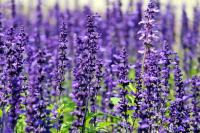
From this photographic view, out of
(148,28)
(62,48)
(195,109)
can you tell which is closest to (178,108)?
(195,109)

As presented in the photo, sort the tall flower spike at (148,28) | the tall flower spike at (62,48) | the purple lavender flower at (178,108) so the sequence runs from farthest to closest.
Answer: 1. the tall flower spike at (148,28)
2. the tall flower spike at (62,48)
3. the purple lavender flower at (178,108)

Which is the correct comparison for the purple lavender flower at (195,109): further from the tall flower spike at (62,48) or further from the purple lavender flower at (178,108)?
the tall flower spike at (62,48)

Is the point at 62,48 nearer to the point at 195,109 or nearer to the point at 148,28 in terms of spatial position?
the point at 148,28

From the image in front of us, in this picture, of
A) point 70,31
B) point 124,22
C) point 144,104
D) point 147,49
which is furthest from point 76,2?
point 144,104

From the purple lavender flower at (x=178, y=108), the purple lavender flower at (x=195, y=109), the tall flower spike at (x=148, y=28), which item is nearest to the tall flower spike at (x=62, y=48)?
the tall flower spike at (x=148, y=28)

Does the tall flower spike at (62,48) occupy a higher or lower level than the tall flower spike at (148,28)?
lower

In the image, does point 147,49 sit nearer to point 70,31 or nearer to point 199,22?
point 70,31

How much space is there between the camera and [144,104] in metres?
4.12

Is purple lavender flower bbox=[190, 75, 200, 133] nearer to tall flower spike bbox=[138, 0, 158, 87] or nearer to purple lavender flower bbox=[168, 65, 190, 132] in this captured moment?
purple lavender flower bbox=[168, 65, 190, 132]

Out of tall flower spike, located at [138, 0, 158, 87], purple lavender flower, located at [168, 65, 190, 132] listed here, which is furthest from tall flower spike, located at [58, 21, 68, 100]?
purple lavender flower, located at [168, 65, 190, 132]

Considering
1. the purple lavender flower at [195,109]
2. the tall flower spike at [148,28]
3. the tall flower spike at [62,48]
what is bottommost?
the purple lavender flower at [195,109]

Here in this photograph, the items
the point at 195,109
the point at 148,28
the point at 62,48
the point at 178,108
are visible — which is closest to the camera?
the point at 178,108

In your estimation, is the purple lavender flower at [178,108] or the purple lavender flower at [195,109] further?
the purple lavender flower at [195,109]

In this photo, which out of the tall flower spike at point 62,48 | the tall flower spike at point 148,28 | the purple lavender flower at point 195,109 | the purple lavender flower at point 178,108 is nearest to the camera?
the purple lavender flower at point 178,108
